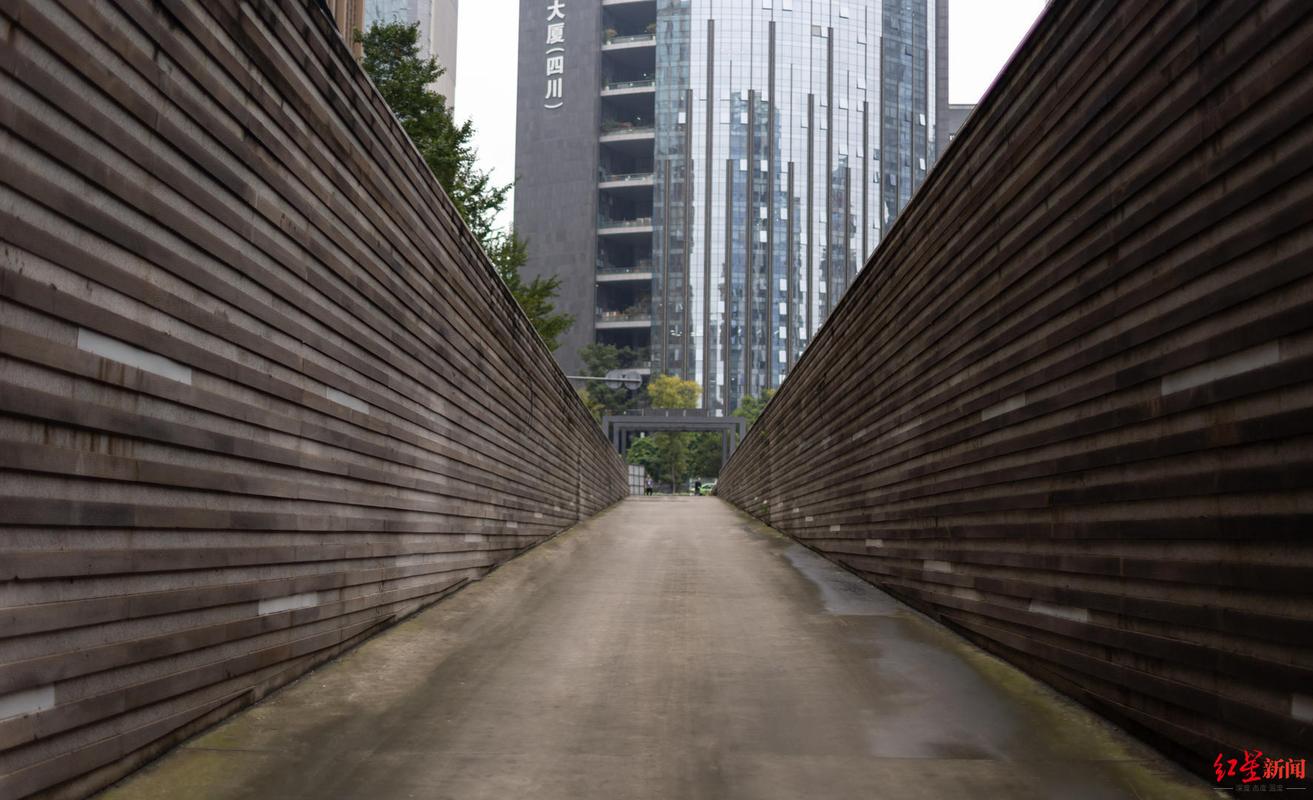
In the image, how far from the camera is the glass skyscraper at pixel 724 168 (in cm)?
8225

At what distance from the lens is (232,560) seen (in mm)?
5402

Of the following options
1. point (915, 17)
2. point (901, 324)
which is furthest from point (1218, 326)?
point (915, 17)

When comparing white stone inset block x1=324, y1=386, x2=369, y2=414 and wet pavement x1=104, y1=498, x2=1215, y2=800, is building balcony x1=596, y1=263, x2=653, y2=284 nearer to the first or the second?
wet pavement x1=104, y1=498, x2=1215, y2=800

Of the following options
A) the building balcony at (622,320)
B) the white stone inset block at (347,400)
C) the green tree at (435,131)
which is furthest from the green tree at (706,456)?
the white stone inset block at (347,400)

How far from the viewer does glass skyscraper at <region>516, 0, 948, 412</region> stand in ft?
270

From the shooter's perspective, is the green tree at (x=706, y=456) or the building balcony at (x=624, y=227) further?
the building balcony at (x=624, y=227)

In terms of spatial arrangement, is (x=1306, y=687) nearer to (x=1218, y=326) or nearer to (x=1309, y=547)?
(x=1309, y=547)

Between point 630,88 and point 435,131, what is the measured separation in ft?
222

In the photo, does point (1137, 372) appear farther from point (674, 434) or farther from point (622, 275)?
point (622, 275)

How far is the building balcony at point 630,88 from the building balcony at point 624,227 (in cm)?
1031

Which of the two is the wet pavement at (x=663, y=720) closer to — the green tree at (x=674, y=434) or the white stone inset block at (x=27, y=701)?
the white stone inset block at (x=27, y=701)

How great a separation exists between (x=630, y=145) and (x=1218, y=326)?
8416cm

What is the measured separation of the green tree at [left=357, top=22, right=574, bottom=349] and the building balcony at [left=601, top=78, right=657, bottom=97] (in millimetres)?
62633

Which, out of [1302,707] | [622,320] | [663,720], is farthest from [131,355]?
[622,320]
